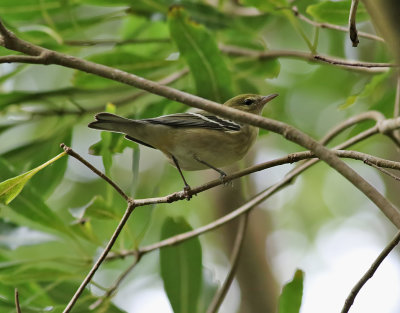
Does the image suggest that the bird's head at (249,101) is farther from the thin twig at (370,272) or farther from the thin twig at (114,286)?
the thin twig at (370,272)

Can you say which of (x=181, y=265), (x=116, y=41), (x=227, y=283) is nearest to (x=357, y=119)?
(x=227, y=283)

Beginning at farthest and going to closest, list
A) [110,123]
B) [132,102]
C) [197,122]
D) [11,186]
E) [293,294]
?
[132,102] < [197,122] < [110,123] < [293,294] < [11,186]

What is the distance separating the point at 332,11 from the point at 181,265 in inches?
67.7

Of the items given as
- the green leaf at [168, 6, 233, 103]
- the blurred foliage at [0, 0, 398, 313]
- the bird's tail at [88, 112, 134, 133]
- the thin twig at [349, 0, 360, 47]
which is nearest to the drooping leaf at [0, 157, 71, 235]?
the blurred foliage at [0, 0, 398, 313]

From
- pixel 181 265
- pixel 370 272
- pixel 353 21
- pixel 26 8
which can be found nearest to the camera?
pixel 370 272

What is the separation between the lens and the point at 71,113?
4.50 m

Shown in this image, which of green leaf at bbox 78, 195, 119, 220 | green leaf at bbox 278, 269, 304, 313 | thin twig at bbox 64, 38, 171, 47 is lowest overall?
green leaf at bbox 278, 269, 304, 313

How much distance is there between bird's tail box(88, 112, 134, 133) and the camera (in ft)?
10.5

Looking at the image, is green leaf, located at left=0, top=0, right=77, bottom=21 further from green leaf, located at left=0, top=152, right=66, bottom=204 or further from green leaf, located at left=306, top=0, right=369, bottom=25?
green leaf, located at left=0, top=152, right=66, bottom=204

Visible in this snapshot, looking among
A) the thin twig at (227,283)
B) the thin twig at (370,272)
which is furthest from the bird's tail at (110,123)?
the thin twig at (370,272)

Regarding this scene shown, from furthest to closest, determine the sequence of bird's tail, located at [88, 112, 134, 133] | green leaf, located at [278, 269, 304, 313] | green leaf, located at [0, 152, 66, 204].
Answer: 1. bird's tail, located at [88, 112, 134, 133]
2. green leaf, located at [278, 269, 304, 313]
3. green leaf, located at [0, 152, 66, 204]

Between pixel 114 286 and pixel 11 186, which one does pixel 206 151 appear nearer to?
pixel 114 286

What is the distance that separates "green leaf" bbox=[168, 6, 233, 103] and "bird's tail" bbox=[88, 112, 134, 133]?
0.63 meters

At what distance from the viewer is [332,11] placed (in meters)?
3.56
